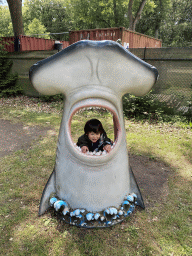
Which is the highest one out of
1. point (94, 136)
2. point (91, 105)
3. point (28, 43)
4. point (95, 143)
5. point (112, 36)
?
point (112, 36)

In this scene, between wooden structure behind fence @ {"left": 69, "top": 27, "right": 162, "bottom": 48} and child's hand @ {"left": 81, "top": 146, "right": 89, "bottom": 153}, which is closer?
child's hand @ {"left": 81, "top": 146, "right": 89, "bottom": 153}

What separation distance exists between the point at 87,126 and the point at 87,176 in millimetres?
622

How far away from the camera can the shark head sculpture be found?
73.1 inches

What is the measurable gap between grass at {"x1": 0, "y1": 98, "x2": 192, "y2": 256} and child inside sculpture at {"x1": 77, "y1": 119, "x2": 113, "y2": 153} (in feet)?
3.01

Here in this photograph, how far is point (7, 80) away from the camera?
959 centimetres

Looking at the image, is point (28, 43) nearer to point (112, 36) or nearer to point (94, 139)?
point (112, 36)

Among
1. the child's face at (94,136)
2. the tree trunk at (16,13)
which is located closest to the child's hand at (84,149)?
the child's face at (94,136)

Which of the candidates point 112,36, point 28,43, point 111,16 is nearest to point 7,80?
point 28,43

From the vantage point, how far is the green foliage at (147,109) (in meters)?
6.33

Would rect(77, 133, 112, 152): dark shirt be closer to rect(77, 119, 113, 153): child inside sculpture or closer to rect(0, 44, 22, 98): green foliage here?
rect(77, 119, 113, 153): child inside sculpture

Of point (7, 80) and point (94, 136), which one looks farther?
point (7, 80)

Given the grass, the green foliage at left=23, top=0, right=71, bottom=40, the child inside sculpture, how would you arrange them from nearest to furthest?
the grass < the child inside sculpture < the green foliage at left=23, top=0, right=71, bottom=40

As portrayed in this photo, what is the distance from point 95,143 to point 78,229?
0.99m

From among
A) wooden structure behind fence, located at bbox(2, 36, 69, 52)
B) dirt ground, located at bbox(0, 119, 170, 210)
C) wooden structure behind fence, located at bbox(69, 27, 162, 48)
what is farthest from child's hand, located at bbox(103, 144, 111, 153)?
wooden structure behind fence, located at bbox(2, 36, 69, 52)
